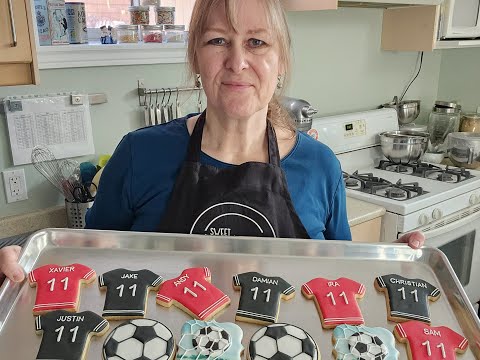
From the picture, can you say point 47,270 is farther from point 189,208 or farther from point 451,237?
point 451,237

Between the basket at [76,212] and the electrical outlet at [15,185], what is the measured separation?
5.7 inches

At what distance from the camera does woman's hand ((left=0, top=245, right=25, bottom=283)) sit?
0.76 metres

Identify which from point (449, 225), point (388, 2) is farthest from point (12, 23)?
point (449, 225)

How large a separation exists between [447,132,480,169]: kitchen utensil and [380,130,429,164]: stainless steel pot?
7.4 inches

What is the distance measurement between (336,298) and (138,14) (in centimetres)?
139

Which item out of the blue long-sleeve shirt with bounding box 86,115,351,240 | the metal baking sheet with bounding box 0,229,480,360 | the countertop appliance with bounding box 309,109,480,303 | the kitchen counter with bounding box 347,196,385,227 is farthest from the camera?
the countertop appliance with bounding box 309,109,480,303

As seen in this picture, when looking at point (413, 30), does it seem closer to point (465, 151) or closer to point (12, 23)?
point (465, 151)

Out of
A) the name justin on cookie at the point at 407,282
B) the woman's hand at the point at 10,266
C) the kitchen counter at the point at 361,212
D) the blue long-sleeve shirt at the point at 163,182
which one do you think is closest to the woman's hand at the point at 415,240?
the name justin on cookie at the point at 407,282

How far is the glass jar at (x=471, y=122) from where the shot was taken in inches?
107

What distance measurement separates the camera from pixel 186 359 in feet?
2.04

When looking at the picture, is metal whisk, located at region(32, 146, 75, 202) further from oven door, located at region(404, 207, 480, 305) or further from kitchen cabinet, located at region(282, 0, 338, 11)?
oven door, located at region(404, 207, 480, 305)

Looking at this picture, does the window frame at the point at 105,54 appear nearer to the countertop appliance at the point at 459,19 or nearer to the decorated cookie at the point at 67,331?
the decorated cookie at the point at 67,331

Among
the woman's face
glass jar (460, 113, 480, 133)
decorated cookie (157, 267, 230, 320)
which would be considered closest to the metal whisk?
the woman's face

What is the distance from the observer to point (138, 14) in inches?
69.8
